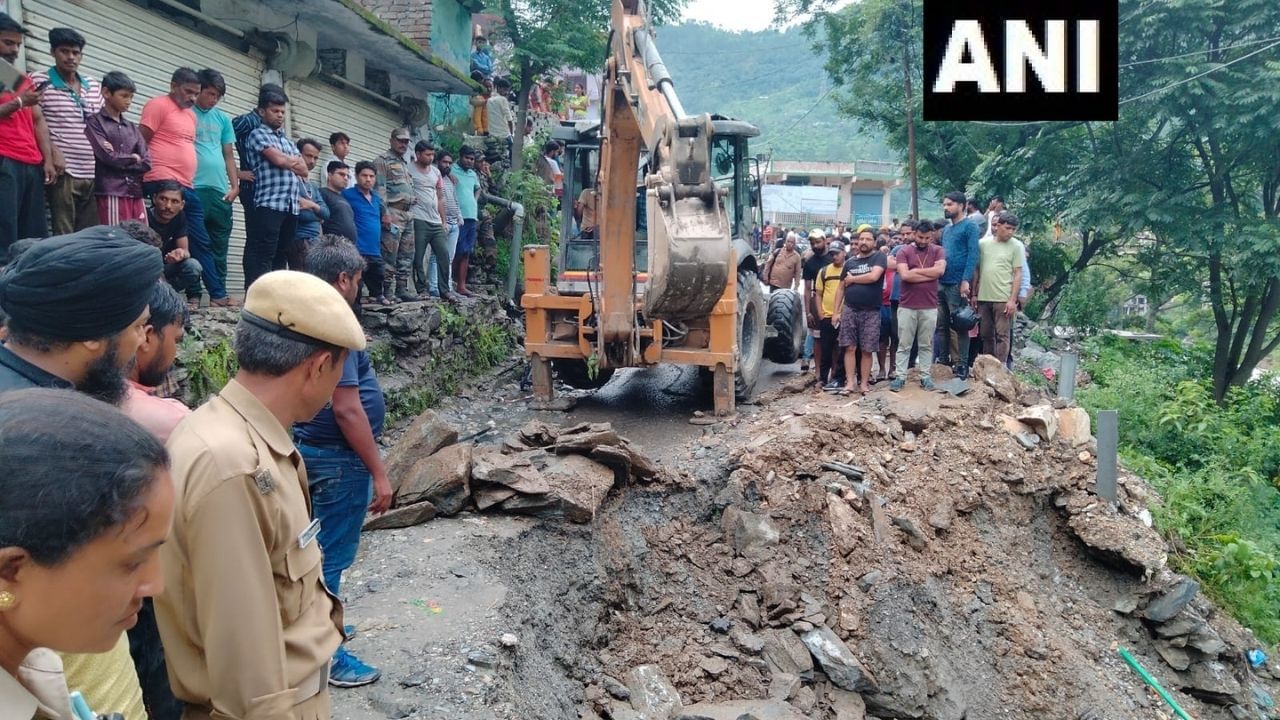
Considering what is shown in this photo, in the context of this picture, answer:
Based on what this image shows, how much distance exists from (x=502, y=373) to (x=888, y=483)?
5129mm

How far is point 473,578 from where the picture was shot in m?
4.26

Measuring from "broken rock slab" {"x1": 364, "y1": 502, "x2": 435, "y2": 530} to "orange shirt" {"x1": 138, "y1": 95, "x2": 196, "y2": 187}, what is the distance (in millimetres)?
2823

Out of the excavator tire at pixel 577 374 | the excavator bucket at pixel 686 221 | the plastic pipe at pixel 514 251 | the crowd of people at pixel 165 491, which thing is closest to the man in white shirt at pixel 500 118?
the plastic pipe at pixel 514 251

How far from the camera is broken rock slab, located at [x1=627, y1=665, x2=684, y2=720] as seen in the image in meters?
4.09

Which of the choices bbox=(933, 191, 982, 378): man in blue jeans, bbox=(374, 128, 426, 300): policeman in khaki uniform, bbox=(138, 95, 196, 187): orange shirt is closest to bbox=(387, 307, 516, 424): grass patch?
bbox=(374, 128, 426, 300): policeman in khaki uniform

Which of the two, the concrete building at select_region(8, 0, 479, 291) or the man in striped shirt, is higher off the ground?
the concrete building at select_region(8, 0, 479, 291)

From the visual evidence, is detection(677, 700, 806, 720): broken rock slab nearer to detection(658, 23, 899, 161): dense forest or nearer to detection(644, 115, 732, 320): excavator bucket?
detection(644, 115, 732, 320): excavator bucket

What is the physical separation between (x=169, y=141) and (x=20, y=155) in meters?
1.05

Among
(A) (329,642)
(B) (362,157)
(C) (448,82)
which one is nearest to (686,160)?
(A) (329,642)

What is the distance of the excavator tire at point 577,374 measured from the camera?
8.52 m

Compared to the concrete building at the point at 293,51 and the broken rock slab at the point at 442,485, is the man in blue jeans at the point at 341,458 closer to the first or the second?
the broken rock slab at the point at 442,485

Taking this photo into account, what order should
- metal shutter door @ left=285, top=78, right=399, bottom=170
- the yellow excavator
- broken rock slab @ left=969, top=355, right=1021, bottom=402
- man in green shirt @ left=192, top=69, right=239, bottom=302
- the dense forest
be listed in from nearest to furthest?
the yellow excavator → man in green shirt @ left=192, top=69, right=239, bottom=302 → broken rock slab @ left=969, top=355, right=1021, bottom=402 → metal shutter door @ left=285, top=78, right=399, bottom=170 → the dense forest

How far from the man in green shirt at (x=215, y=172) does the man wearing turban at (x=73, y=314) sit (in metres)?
4.53

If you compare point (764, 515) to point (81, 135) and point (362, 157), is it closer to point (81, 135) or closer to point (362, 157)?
point (81, 135)
